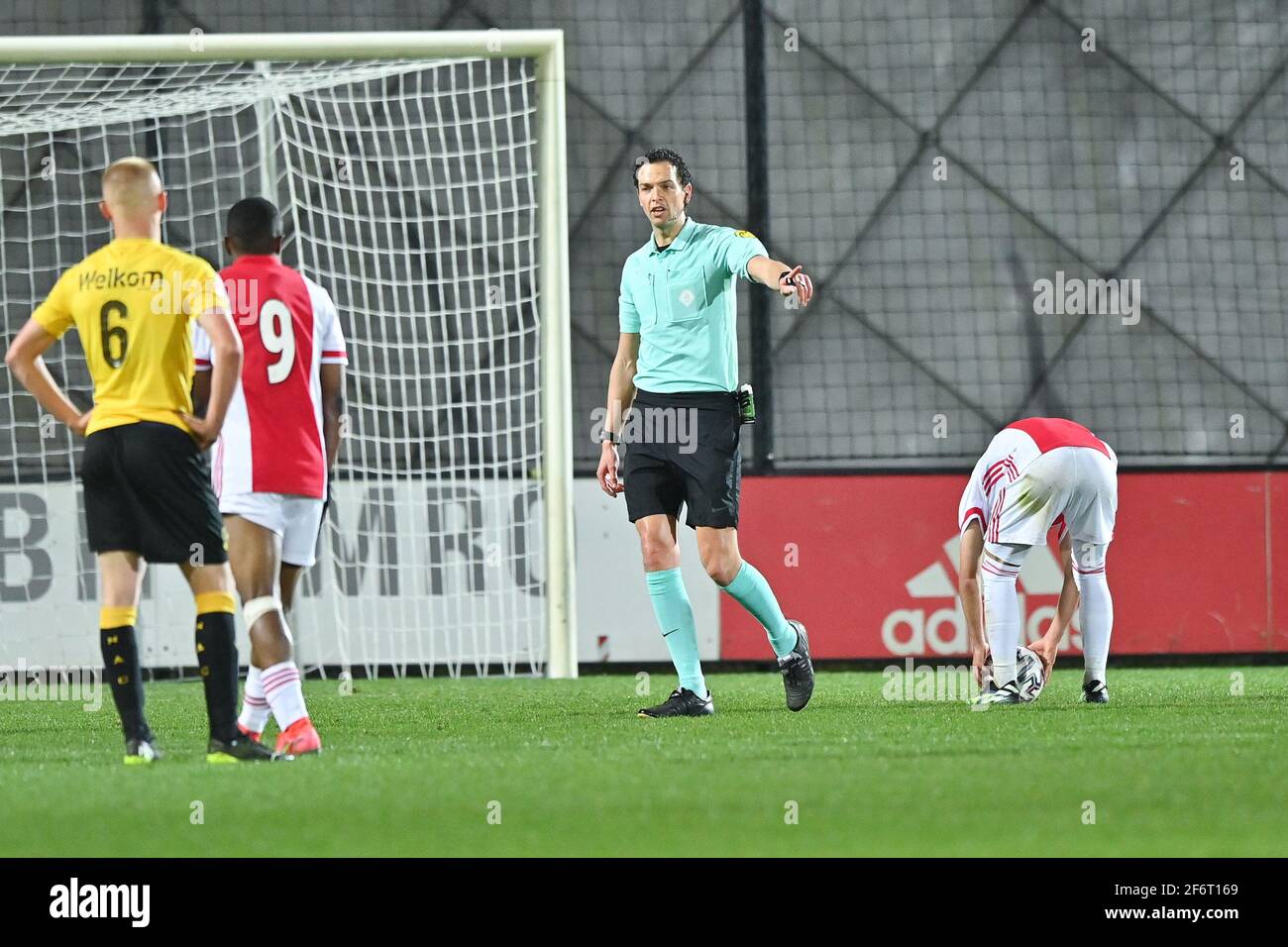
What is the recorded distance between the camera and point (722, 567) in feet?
17.4

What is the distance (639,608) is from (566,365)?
1.64m

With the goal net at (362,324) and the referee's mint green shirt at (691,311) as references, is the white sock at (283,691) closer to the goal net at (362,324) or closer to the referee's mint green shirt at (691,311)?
the referee's mint green shirt at (691,311)

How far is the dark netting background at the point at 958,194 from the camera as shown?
10.5 m

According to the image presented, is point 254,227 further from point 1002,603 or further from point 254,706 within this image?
point 1002,603

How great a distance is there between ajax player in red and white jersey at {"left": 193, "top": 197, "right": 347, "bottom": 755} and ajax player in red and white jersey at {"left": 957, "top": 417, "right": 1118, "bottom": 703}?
249 cm

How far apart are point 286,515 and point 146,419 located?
0.46 metres

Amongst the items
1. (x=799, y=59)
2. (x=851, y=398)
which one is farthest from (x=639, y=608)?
(x=799, y=59)

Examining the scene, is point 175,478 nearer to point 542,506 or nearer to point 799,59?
point 542,506

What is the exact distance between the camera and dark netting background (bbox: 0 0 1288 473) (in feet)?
34.5

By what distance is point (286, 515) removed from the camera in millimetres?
4293

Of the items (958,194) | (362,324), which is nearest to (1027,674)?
(362,324)

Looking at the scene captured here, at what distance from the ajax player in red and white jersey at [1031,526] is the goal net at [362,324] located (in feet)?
7.61

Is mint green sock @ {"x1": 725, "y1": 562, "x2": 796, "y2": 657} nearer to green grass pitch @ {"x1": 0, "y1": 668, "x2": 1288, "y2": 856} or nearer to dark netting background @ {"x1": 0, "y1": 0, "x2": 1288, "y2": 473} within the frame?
green grass pitch @ {"x1": 0, "y1": 668, "x2": 1288, "y2": 856}
